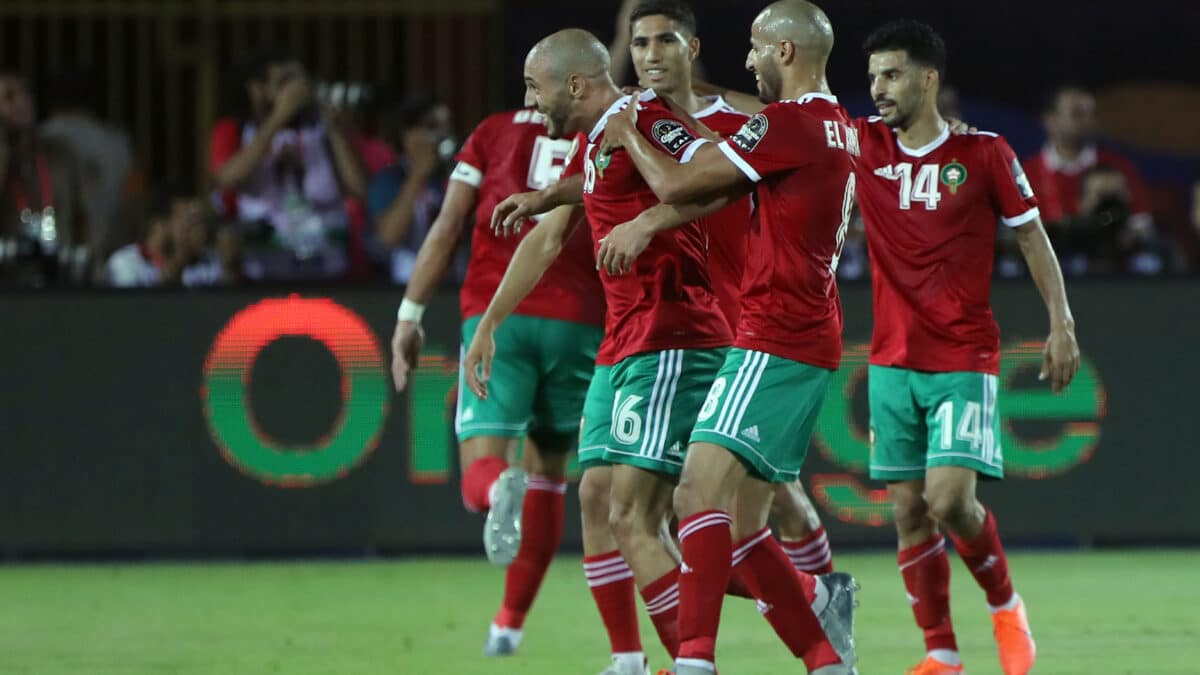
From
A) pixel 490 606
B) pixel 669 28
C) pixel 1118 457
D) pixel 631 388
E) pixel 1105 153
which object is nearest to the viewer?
pixel 631 388

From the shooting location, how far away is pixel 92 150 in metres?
12.6

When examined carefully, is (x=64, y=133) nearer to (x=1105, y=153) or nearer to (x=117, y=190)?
(x=117, y=190)

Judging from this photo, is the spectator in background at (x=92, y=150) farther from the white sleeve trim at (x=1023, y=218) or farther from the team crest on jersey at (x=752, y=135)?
the team crest on jersey at (x=752, y=135)

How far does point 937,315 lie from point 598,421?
1318 millimetres

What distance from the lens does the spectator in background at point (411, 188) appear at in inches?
452

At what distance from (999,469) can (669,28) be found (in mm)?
1923

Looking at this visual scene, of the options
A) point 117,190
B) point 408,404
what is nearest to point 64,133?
point 117,190

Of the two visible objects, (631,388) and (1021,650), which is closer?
(631,388)

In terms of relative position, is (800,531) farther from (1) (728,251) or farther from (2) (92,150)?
(2) (92,150)

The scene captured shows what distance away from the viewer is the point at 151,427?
36.3 ft

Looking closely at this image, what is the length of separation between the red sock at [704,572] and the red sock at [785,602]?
8.1 inches

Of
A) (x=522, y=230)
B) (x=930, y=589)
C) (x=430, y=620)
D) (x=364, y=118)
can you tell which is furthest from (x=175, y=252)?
(x=930, y=589)

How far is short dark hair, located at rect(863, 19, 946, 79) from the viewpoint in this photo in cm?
682

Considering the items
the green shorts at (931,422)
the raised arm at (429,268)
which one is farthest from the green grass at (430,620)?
the raised arm at (429,268)
